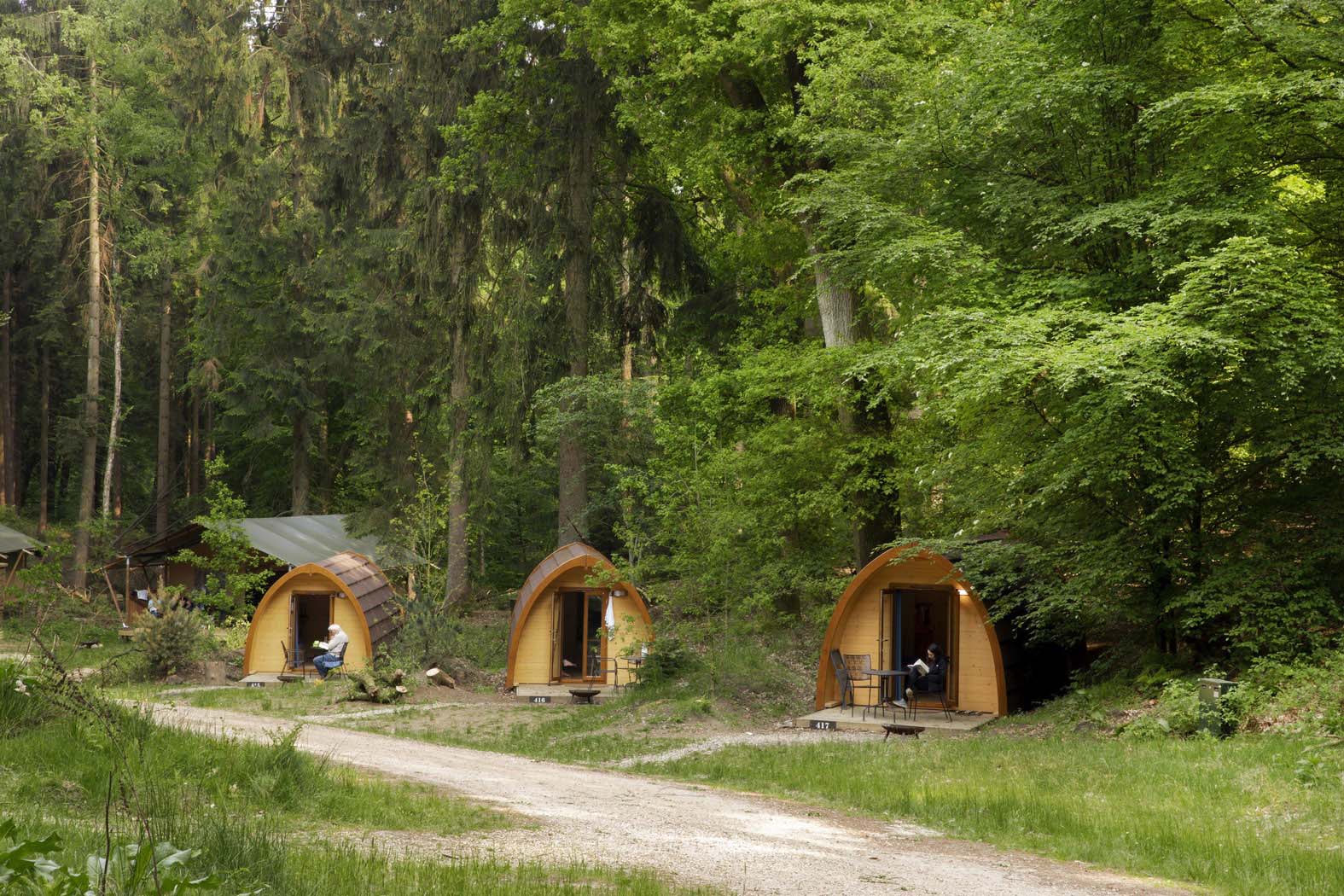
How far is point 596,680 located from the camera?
20.9 m

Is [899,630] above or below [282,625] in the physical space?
above

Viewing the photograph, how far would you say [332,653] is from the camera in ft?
67.7

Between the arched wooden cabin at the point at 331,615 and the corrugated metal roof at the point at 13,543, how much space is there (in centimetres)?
1153

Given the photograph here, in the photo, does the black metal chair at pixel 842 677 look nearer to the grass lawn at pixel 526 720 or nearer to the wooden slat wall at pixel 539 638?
the grass lawn at pixel 526 720

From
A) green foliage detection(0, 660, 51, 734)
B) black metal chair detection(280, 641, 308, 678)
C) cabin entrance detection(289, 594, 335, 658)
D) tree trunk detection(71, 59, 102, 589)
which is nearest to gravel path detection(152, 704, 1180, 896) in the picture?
green foliage detection(0, 660, 51, 734)

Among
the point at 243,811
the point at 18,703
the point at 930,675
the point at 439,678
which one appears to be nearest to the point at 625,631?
the point at 439,678

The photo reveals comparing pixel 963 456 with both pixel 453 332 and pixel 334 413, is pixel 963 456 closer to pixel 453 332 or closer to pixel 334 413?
pixel 453 332

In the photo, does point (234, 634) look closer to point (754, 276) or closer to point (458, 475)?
point (458, 475)

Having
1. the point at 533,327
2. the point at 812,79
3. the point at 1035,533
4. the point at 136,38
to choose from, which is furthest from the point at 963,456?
the point at 136,38

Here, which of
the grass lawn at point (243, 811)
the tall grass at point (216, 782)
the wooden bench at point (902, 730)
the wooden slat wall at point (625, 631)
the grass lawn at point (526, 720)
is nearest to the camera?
the grass lawn at point (243, 811)

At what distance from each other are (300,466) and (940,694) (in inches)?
1009

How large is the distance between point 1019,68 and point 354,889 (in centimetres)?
1193

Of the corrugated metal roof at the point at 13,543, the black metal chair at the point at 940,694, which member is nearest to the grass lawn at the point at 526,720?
the black metal chair at the point at 940,694

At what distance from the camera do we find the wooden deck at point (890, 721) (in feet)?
49.4
